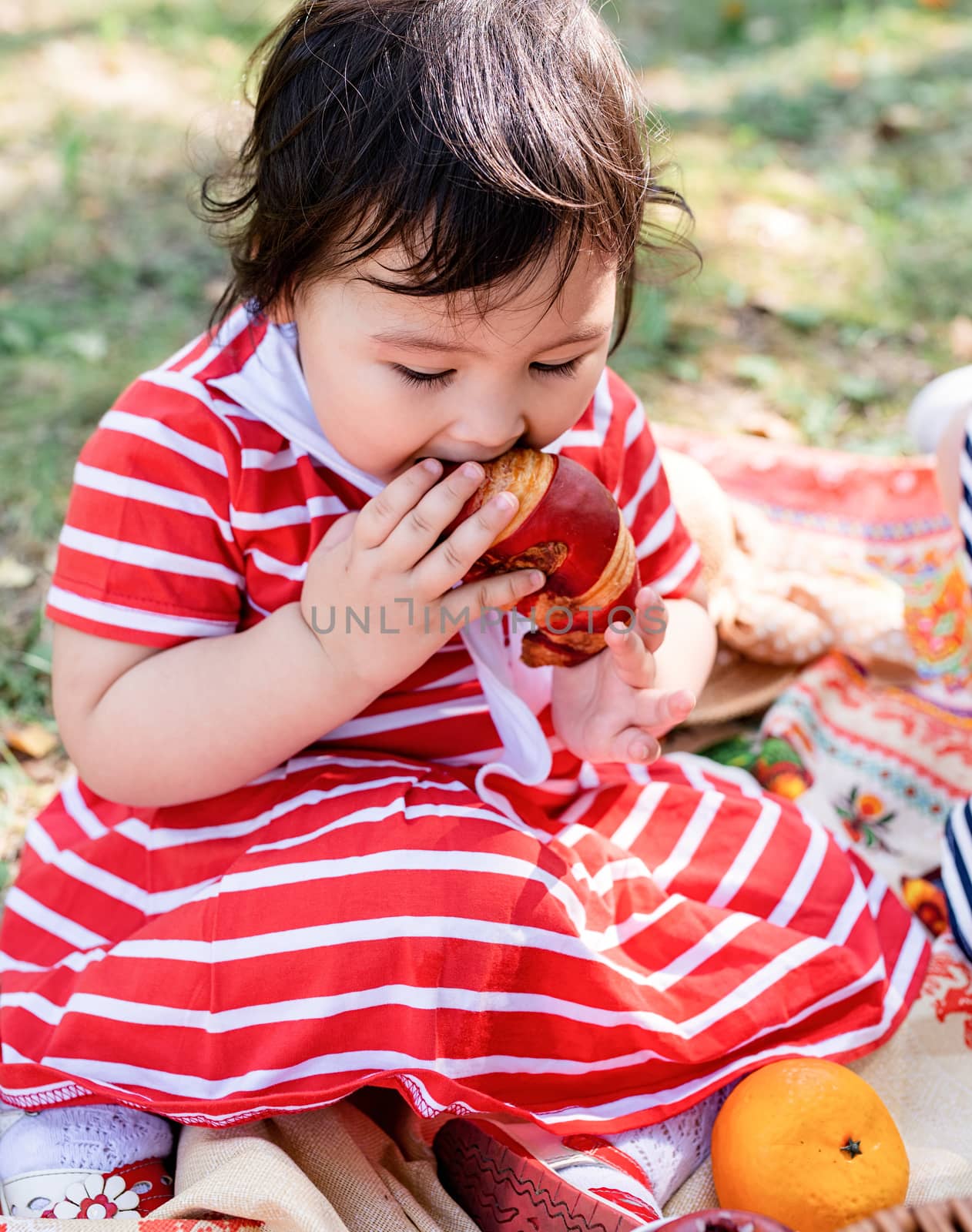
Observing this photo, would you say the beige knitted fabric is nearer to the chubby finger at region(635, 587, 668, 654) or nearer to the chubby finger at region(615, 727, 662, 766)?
the chubby finger at region(615, 727, 662, 766)

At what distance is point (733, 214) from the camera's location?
3518 mm

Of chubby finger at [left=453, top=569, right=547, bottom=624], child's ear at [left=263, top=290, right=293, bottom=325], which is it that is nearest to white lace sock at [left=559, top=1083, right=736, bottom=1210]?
chubby finger at [left=453, top=569, right=547, bottom=624]

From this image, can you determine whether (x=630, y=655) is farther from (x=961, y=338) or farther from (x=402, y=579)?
(x=961, y=338)

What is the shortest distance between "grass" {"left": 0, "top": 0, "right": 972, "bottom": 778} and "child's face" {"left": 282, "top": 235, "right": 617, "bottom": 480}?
1.92 ft

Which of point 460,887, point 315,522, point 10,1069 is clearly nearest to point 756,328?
point 315,522

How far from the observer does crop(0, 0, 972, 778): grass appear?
2.76m

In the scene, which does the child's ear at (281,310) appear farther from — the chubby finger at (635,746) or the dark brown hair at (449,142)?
the chubby finger at (635,746)

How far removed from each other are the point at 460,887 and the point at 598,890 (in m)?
0.22

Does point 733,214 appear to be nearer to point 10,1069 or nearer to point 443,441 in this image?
point 443,441

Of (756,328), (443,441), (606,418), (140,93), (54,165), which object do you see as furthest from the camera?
(140,93)

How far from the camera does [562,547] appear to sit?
1382 millimetres

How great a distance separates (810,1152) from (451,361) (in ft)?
2.94

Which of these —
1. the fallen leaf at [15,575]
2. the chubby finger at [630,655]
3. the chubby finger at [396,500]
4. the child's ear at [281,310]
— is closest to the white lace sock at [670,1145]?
the chubby finger at [630,655]

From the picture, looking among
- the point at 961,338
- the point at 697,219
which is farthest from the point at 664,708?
the point at 697,219
